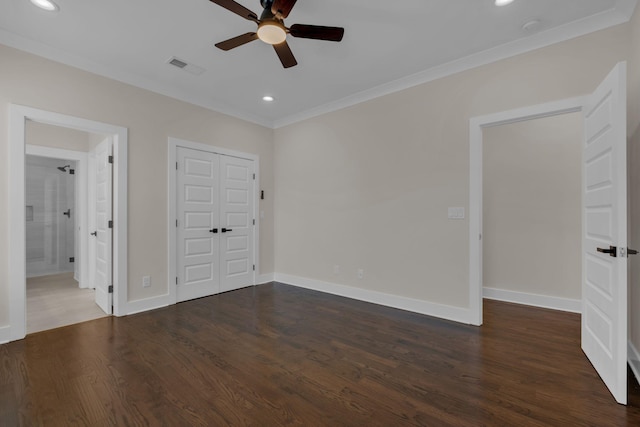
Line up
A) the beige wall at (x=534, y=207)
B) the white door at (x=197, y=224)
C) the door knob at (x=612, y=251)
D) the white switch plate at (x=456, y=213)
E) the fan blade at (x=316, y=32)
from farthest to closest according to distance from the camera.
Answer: the white door at (x=197, y=224) → the beige wall at (x=534, y=207) → the white switch plate at (x=456, y=213) → the fan blade at (x=316, y=32) → the door knob at (x=612, y=251)

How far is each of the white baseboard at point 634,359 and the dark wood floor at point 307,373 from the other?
134 mm

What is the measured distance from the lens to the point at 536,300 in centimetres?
388

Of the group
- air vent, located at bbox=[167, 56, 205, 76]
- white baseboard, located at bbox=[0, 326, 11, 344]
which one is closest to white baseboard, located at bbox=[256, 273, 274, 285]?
white baseboard, located at bbox=[0, 326, 11, 344]

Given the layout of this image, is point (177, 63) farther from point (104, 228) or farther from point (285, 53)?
point (104, 228)

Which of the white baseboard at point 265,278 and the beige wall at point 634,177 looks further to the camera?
the white baseboard at point 265,278

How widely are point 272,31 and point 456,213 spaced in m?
2.60

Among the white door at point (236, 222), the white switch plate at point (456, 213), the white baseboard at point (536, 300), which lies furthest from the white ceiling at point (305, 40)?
the white baseboard at point (536, 300)

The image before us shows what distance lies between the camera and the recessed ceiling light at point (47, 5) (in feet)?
7.79

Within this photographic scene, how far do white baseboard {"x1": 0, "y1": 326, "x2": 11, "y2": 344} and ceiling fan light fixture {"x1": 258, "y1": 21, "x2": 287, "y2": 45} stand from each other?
138 inches

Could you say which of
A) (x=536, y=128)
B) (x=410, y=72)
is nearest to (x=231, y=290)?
(x=410, y=72)

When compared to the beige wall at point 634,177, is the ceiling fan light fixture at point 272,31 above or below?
above

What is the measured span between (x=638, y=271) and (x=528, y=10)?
7.32ft

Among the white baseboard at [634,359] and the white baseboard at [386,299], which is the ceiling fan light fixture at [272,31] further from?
the white baseboard at [634,359]

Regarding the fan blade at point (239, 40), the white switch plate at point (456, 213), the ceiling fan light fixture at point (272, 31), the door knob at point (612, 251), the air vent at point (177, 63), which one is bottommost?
the door knob at point (612, 251)
